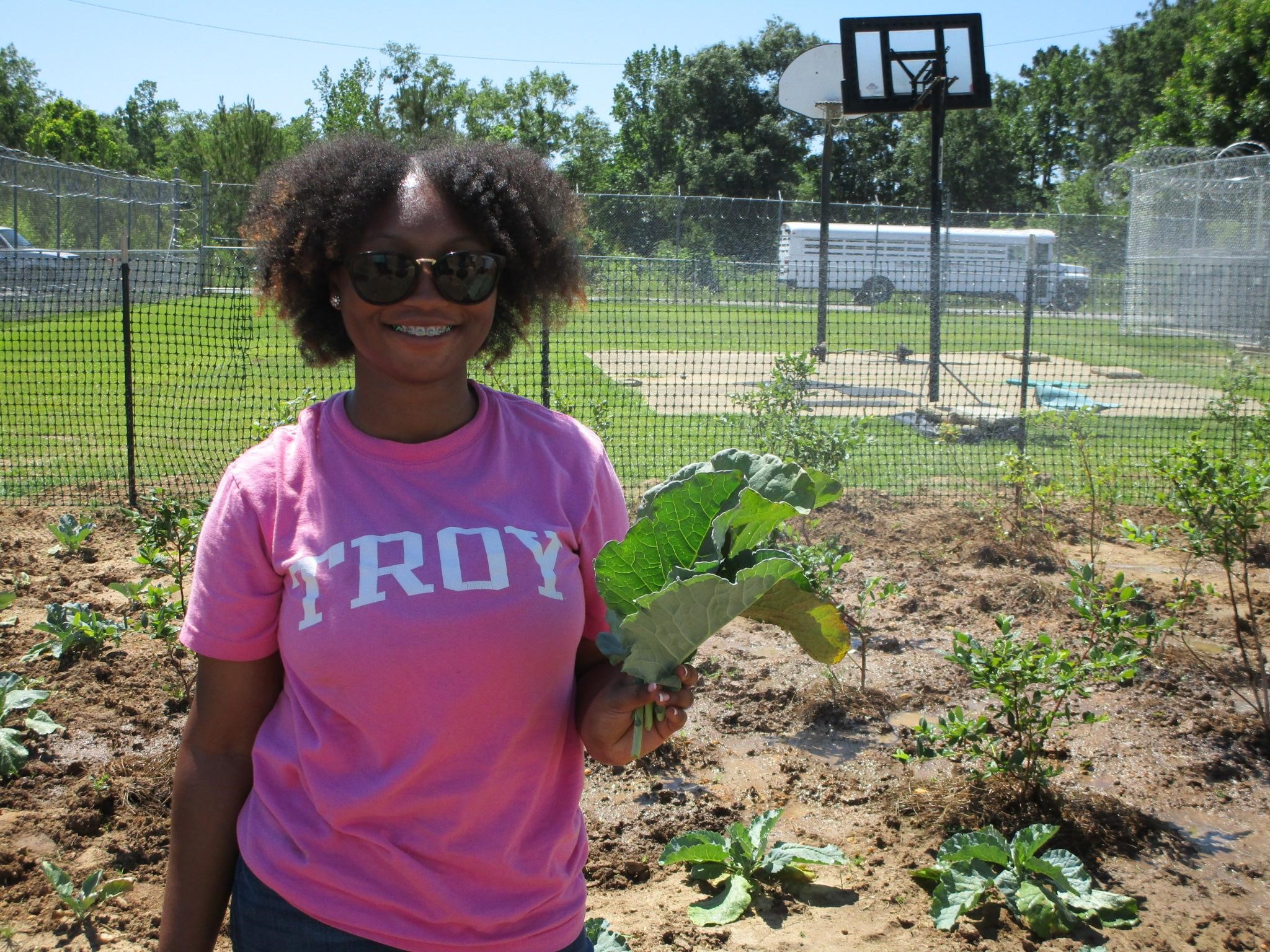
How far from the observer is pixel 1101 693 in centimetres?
449

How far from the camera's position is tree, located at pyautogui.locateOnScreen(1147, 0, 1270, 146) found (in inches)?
856

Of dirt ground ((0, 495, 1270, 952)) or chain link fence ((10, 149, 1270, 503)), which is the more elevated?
chain link fence ((10, 149, 1270, 503))

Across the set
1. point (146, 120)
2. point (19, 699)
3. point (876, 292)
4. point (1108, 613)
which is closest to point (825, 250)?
point (876, 292)

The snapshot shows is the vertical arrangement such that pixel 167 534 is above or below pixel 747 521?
below

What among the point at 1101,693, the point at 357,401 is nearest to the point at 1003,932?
the point at 1101,693

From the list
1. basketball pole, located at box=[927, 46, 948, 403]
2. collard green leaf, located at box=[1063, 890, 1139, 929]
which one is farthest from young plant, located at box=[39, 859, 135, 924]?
basketball pole, located at box=[927, 46, 948, 403]

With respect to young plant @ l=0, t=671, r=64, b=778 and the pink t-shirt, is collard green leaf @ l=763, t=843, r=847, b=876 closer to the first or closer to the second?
the pink t-shirt

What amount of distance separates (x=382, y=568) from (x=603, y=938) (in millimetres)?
1299

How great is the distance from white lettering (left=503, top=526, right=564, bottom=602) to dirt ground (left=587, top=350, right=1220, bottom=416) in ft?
23.5

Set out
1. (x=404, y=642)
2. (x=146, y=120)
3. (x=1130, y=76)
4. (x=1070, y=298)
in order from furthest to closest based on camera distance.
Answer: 1. (x=146, y=120)
2. (x=1130, y=76)
3. (x=1070, y=298)
4. (x=404, y=642)

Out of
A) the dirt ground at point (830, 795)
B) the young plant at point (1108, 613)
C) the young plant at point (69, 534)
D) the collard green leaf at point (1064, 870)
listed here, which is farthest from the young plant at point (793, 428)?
the young plant at point (69, 534)

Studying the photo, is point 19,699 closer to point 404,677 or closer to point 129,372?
point 404,677

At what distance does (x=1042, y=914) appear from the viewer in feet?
9.45

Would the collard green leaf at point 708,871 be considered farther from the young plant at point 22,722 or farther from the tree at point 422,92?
the tree at point 422,92
